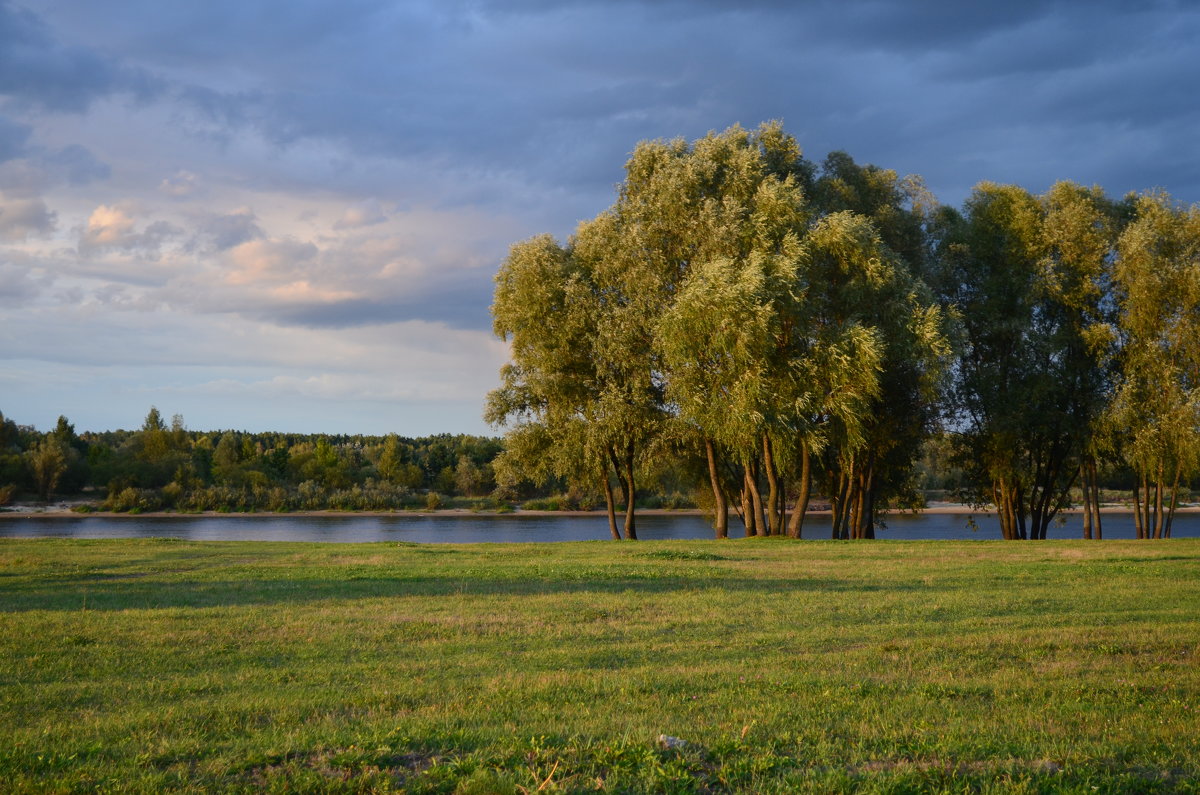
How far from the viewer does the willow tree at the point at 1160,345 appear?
30969mm

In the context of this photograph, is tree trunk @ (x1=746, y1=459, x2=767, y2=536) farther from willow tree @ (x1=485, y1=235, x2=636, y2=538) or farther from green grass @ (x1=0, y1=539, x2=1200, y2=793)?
green grass @ (x1=0, y1=539, x2=1200, y2=793)

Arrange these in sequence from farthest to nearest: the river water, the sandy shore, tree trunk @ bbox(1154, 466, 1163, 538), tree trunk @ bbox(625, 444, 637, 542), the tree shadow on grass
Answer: the sandy shore → the river water → tree trunk @ bbox(625, 444, 637, 542) → tree trunk @ bbox(1154, 466, 1163, 538) → the tree shadow on grass

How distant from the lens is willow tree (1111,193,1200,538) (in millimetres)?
30969

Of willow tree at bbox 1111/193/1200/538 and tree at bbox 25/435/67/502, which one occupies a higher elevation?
willow tree at bbox 1111/193/1200/538

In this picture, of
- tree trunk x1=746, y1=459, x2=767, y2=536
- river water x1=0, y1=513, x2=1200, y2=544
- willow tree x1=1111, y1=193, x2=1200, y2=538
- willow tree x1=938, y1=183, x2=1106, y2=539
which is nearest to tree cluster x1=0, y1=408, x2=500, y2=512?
river water x1=0, y1=513, x2=1200, y2=544

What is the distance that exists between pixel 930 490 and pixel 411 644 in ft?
314

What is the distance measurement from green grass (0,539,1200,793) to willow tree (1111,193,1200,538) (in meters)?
14.7

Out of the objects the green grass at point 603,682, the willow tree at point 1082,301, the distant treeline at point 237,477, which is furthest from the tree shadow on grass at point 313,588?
the distant treeline at point 237,477

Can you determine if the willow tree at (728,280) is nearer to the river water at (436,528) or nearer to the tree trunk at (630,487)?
the tree trunk at (630,487)

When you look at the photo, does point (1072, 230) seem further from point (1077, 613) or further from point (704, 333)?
point (1077, 613)

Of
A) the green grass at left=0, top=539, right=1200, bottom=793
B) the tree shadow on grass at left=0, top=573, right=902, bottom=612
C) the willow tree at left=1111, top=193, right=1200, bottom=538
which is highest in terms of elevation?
the willow tree at left=1111, top=193, right=1200, bottom=538

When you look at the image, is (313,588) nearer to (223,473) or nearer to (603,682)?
(603,682)

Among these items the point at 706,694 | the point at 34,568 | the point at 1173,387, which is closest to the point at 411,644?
the point at 706,694

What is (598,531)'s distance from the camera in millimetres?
56594
